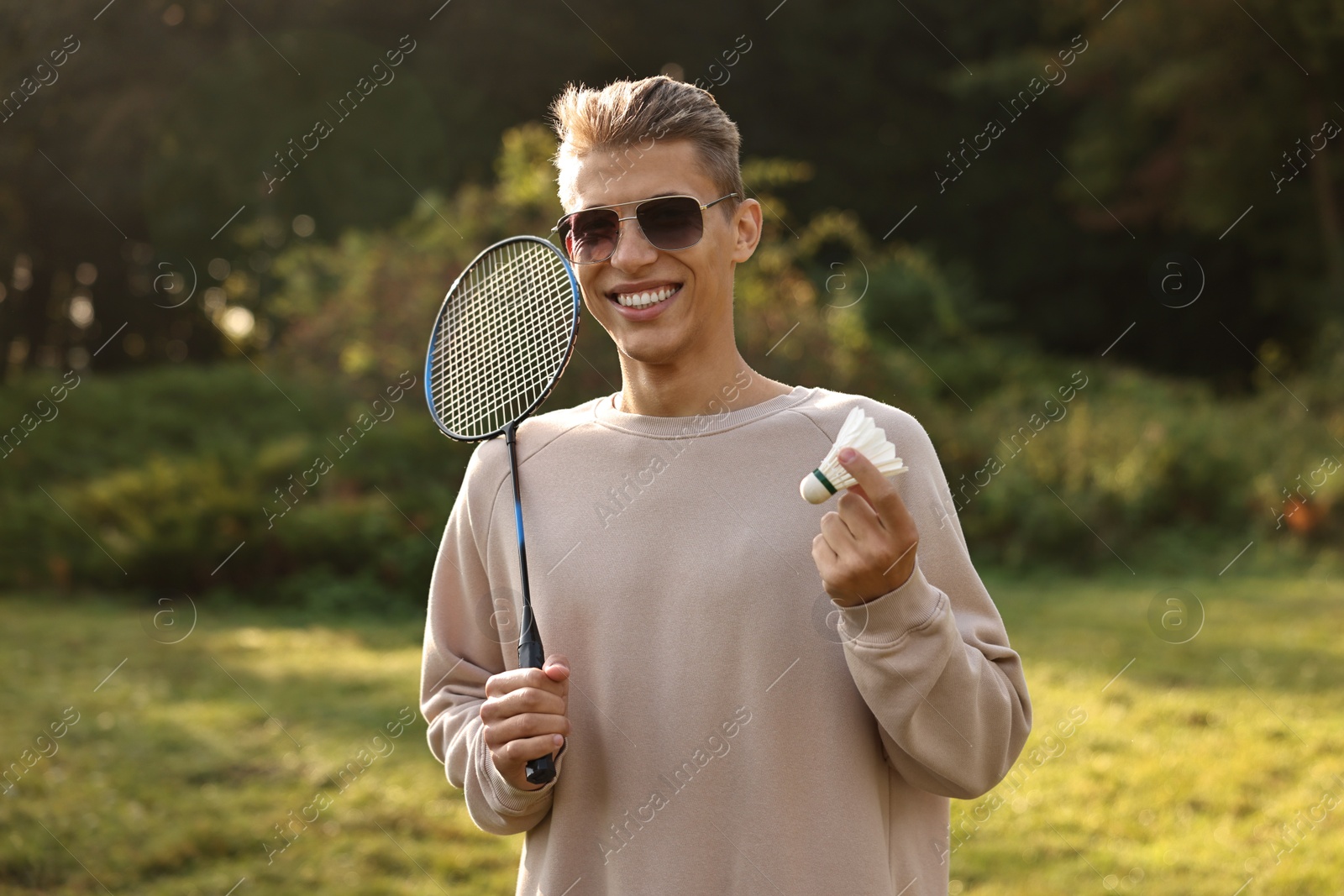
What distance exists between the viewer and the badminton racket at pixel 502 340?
7.88 feet

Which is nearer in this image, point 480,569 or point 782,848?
point 782,848

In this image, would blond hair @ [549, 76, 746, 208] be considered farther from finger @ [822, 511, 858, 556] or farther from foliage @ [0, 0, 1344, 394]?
foliage @ [0, 0, 1344, 394]

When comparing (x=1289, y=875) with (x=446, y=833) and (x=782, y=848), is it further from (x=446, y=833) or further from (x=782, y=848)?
(x=782, y=848)

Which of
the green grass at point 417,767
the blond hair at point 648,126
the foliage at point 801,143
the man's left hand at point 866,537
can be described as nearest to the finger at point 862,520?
the man's left hand at point 866,537

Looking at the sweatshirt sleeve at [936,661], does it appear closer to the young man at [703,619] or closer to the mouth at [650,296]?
the young man at [703,619]

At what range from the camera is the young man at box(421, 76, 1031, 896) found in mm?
1845

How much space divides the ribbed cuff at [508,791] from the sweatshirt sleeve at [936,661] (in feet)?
1.74

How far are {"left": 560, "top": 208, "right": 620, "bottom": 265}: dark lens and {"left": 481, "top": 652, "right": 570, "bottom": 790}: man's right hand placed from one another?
28.6 inches

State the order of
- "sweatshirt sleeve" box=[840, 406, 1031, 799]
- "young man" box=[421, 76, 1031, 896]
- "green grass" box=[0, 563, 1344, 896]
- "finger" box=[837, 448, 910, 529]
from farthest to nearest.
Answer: "green grass" box=[0, 563, 1344, 896] < "young man" box=[421, 76, 1031, 896] < "sweatshirt sleeve" box=[840, 406, 1031, 799] < "finger" box=[837, 448, 910, 529]

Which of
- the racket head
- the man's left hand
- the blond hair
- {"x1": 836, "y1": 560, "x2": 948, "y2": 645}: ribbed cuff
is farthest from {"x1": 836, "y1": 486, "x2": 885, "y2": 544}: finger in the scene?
the racket head

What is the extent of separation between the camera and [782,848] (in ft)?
6.18

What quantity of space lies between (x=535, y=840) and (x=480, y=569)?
1.65 feet

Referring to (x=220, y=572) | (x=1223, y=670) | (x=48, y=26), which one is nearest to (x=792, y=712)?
(x=1223, y=670)

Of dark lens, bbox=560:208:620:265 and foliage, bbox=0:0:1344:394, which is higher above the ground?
foliage, bbox=0:0:1344:394
